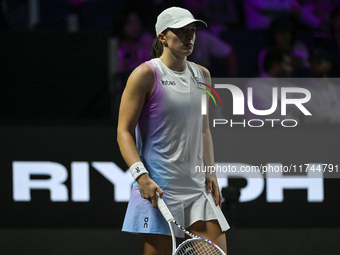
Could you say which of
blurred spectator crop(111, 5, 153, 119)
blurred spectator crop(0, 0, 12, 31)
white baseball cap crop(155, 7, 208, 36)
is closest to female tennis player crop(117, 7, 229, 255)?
white baseball cap crop(155, 7, 208, 36)

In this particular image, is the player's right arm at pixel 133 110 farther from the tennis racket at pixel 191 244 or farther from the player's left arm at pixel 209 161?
the player's left arm at pixel 209 161

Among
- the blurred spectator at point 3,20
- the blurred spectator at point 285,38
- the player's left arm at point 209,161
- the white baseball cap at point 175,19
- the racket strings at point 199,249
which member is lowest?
the racket strings at point 199,249

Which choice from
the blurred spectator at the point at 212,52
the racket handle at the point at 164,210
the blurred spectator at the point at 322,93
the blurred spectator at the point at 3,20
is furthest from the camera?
the blurred spectator at the point at 212,52

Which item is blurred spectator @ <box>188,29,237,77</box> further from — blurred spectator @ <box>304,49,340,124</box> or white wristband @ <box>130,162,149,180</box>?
white wristband @ <box>130,162,149,180</box>

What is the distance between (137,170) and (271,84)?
2677 millimetres

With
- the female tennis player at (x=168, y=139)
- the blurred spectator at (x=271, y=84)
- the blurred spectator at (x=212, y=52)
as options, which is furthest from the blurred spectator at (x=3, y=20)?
the female tennis player at (x=168, y=139)

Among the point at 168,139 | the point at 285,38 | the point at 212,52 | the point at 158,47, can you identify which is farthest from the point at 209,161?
the point at 285,38

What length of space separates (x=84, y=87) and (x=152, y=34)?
135 centimetres

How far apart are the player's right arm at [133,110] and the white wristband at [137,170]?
16 millimetres

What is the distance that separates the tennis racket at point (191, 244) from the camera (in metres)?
1.84

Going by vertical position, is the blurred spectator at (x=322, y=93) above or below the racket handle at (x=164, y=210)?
above

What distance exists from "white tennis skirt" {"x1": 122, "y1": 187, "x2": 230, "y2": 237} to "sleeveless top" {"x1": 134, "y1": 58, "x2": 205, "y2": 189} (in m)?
0.05

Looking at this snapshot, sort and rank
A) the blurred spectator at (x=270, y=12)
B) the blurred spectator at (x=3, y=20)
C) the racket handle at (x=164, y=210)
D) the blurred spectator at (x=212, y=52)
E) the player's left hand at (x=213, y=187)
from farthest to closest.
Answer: the blurred spectator at (x=270, y=12), the blurred spectator at (x=212, y=52), the blurred spectator at (x=3, y=20), the player's left hand at (x=213, y=187), the racket handle at (x=164, y=210)

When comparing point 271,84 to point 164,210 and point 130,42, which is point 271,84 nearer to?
point 130,42
